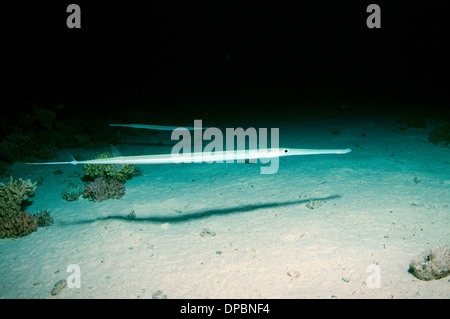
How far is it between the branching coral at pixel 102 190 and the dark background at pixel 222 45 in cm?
4670

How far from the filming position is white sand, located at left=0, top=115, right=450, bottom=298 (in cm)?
406

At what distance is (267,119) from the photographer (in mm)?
22547

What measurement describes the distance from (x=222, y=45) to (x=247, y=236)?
348 feet

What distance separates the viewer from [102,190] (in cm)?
771

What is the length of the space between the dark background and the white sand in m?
48.5

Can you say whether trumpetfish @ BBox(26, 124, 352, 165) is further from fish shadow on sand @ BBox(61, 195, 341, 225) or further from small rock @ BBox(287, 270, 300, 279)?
fish shadow on sand @ BBox(61, 195, 341, 225)

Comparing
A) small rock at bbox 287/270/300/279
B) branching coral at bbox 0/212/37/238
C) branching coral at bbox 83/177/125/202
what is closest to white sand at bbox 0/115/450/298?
small rock at bbox 287/270/300/279

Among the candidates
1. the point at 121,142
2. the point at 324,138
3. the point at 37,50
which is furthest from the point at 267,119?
the point at 37,50

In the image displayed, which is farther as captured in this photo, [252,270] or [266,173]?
[266,173]

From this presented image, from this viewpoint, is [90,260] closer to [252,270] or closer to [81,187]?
[252,270]

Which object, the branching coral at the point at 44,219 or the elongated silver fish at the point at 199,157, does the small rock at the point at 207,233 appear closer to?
the elongated silver fish at the point at 199,157
